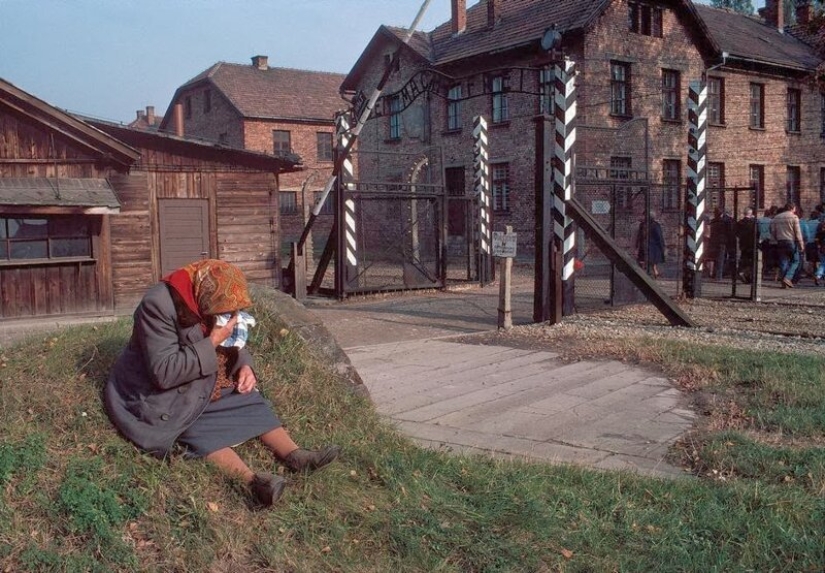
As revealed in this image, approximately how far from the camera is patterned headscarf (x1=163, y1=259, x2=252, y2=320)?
4.21 m

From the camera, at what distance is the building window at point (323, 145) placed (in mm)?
47156

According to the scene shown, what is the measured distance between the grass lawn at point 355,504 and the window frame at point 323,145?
42.8m

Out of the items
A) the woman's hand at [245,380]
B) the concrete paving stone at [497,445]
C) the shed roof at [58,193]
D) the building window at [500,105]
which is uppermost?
the building window at [500,105]

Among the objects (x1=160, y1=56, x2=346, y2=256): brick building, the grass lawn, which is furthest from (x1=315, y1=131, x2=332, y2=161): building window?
the grass lawn

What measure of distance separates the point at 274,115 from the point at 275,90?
2.91 meters

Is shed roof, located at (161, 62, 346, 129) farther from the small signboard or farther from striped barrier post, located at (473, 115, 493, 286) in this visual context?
the small signboard

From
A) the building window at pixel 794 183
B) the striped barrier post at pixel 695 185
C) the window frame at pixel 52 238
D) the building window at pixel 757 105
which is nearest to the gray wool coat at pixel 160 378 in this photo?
the striped barrier post at pixel 695 185

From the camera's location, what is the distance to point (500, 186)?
3031cm

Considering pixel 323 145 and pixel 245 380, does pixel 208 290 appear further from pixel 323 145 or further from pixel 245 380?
pixel 323 145

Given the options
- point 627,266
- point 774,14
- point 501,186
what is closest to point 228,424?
point 627,266

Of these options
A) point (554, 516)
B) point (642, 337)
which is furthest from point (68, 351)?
point (642, 337)

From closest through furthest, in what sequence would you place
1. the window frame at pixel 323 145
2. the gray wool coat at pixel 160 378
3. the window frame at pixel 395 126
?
the gray wool coat at pixel 160 378, the window frame at pixel 395 126, the window frame at pixel 323 145

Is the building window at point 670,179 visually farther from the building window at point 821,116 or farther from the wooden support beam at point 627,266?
the wooden support beam at point 627,266

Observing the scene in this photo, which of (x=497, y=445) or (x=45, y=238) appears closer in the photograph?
(x=497, y=445)
